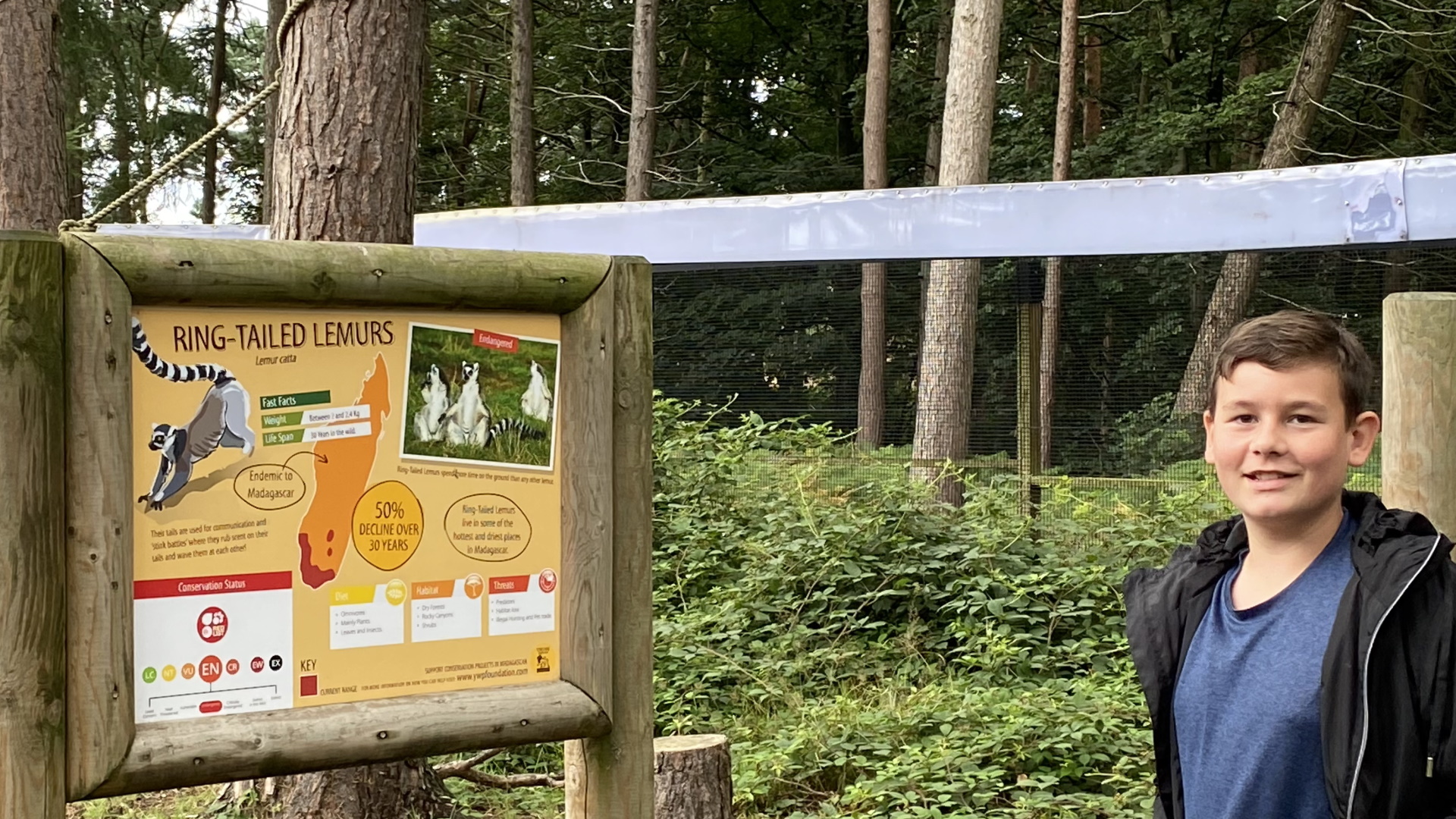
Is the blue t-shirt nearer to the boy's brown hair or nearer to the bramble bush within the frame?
the boy's brown hair

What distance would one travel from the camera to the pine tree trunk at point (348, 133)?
434 centimetres

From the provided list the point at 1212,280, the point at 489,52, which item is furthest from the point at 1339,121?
the point at 489,52

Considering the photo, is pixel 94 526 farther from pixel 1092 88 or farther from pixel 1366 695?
pixel 1092 88

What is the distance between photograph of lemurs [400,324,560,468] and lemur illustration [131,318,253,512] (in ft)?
1.02

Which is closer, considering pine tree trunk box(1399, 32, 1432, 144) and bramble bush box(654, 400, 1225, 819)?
bramble bush box(654, 400, 1225, 819)

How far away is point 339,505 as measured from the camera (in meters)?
2.50

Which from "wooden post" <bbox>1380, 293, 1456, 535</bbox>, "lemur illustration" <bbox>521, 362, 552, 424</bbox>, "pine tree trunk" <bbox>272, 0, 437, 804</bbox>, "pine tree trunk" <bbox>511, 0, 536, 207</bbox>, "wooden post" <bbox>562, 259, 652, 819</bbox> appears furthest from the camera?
"pine tree trunk" <bbox>511, 0, 536, 207</bbox>

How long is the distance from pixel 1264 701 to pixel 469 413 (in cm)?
153

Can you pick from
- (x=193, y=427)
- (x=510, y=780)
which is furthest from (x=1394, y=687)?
(x=510, y=780)

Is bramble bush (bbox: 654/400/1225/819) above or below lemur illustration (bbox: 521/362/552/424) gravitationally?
below

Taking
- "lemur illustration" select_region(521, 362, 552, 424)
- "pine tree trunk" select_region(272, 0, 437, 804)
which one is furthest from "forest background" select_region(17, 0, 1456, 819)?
"lemur illustration" select_region(521, 362, 552, 424)

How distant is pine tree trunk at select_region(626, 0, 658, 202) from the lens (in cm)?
1808

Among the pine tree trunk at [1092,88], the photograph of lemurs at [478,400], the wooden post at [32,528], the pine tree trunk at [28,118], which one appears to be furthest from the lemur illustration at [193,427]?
the pine tree trunk at [1092,88]

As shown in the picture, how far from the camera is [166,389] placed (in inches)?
93.2
